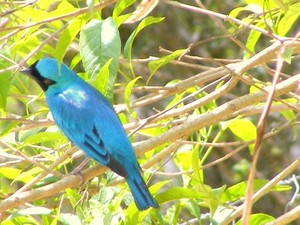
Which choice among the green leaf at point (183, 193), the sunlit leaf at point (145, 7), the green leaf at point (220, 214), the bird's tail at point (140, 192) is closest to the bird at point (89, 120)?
the bird's tail at point (140, 192)

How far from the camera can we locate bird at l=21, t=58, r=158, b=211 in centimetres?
362

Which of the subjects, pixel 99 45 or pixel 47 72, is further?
pixel 47 72

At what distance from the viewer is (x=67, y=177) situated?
3.24 metres

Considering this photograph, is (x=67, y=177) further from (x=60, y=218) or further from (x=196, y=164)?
(x=196, y=164)

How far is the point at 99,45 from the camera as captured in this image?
3084mm

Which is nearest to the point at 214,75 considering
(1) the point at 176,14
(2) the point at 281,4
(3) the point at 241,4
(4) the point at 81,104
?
(2) the point at 281,4

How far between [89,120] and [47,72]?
1.10ft

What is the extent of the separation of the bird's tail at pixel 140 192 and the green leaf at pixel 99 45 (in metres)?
0.49

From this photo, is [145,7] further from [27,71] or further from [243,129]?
[27,71]

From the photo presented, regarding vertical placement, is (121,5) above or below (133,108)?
above

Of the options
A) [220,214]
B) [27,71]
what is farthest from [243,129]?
[27,71]

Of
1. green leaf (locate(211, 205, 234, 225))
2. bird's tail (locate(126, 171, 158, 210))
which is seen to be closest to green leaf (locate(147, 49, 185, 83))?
bird's tail (locate(126, 171, 158, 210))

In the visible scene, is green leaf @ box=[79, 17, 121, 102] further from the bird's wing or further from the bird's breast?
the bird's breast

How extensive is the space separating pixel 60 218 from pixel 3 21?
2.80 ft
